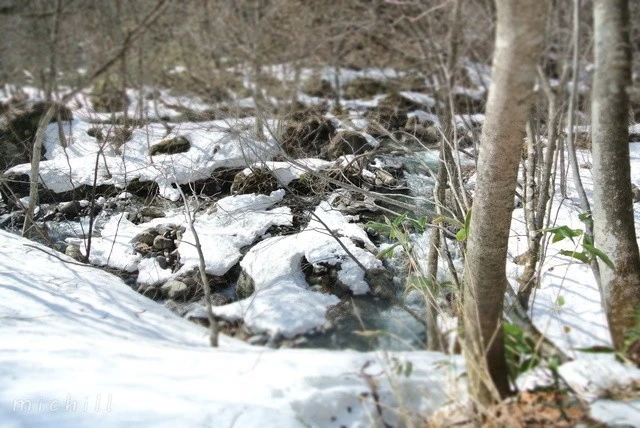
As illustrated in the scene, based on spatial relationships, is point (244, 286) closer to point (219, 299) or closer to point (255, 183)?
point (219, 299)

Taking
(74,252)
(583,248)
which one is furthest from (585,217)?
(74,252)

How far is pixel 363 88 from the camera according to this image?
11.3 m

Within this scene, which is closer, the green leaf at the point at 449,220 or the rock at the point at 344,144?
the green leaf at the point at 449,220

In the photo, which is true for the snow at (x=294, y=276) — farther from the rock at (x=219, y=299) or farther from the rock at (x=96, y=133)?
the rock at (x=96, y=133)

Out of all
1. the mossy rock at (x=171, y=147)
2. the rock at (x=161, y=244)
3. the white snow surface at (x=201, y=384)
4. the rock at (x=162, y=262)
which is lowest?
the rock at (x=162, y=262)

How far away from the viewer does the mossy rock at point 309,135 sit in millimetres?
6266

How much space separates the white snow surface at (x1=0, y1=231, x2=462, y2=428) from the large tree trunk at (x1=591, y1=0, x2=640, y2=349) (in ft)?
3.56

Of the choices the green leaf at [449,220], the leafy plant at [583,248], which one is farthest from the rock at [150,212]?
the leafy plant at [583,248]

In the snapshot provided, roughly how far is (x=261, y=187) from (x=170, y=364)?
4210 mm

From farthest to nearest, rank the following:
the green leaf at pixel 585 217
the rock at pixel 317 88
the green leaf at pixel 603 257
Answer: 1. the rock at pixel 317 88
2. the green leaf at pixel 585 217
3. the green leaf at pixel 603 257

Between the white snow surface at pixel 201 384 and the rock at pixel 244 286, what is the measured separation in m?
1.73

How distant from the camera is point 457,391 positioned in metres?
1.66

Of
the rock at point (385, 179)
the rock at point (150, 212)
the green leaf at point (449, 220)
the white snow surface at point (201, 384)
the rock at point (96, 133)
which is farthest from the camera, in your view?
the rock at point (96, 133)

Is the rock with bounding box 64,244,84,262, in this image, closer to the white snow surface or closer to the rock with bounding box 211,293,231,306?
the rock with bounding box 211,293,231,306
